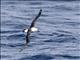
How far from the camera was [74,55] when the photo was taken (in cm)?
2027

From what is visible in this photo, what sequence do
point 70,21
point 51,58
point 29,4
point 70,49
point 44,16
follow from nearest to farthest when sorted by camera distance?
1. point 51,58
2. point 70,49
3. point 70,21
4. point 44,16
5. point 29,4

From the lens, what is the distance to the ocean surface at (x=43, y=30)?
20.4 meters

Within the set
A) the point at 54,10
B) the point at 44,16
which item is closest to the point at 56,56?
the point at 44,16

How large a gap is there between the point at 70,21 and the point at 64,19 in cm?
99

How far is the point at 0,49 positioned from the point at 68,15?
9709 millimetres

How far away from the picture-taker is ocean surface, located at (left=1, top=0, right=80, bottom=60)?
20.4 m

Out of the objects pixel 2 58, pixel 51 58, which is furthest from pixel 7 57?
pixel 51 58

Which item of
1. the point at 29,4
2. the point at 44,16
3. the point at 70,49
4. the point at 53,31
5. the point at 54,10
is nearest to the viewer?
the point at 70,49

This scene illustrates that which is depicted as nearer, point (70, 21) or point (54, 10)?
point (70, 21)

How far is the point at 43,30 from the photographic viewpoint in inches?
981

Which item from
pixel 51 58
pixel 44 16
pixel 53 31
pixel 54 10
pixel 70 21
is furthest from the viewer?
pixel 54 10

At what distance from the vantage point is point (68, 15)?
2967 centimetres

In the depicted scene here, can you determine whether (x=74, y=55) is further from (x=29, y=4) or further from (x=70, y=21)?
(x=29, y=4)

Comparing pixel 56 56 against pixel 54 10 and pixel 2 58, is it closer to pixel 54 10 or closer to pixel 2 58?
pixel 2 58
